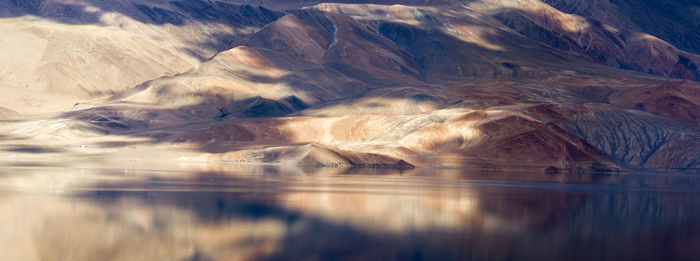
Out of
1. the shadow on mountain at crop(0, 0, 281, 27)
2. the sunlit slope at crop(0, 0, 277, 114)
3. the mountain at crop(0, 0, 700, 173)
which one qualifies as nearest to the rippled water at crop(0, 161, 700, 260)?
the mountain at crop(0, 0, 700, 173)

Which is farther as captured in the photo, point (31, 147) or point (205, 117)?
point (205, 117)

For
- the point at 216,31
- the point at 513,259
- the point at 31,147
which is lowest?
the point at 513,259

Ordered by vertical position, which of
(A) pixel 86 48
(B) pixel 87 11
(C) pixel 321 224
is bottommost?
(C) pixel 321 224

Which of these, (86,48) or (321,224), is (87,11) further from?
(321,224)

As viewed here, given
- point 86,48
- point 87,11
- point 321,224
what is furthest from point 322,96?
point 321,224

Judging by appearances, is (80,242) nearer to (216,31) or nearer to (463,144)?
(463,144)

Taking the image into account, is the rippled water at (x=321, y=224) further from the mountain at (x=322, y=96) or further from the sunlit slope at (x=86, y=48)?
the sunlit slope at (x=86, y=48)

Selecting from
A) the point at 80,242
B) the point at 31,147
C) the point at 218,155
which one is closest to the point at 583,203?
the point at 80,242

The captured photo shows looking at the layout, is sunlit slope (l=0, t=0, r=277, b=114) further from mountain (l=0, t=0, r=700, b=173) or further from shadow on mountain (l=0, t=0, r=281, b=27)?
mountain (l=0, t=0, r=700, b=173)
